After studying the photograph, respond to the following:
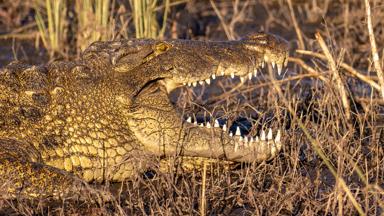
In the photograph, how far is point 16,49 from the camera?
8.53 meters

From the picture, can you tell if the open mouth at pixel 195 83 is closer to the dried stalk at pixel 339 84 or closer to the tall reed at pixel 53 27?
the dried stalk at pixel 339 84

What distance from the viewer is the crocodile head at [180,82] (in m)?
4.88

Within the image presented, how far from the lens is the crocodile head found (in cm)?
488

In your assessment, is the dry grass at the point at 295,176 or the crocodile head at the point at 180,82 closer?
the dry grass at the point at 295,176

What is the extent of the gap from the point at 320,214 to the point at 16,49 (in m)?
4.99

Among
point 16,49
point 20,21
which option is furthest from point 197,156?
point 20,21

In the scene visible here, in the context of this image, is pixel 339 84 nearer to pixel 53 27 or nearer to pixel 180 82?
pixel 180 82

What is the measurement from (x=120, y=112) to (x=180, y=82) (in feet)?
1.26

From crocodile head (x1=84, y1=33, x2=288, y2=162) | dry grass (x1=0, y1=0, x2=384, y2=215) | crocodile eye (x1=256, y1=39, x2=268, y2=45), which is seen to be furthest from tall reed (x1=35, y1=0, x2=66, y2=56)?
crocodile eye (x1=256, y1=39, x2=268, y2=45)

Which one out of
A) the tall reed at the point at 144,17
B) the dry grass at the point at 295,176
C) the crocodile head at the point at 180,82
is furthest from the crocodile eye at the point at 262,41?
the tall reed at the point at 144,17

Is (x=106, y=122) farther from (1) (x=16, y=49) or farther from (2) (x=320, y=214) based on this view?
(1) (x=16, y=49)

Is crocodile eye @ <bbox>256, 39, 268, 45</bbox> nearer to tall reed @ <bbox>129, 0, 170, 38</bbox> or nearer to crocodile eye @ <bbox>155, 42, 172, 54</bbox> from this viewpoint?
crocodile eye @ <bbox>155, 42, 172, 54</bbox>

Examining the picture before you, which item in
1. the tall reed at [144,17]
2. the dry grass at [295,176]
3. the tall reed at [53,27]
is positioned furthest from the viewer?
the tall reed at [53,27]

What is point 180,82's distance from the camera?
4.96 metres
